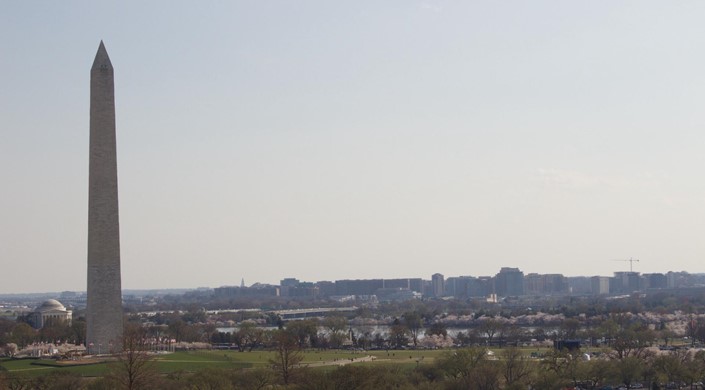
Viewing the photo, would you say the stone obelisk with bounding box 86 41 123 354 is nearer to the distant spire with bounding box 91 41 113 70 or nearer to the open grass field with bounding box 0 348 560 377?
the distant spire with bounding box 91 41 113 70

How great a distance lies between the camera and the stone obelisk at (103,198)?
5878 centimetres

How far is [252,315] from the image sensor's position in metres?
180

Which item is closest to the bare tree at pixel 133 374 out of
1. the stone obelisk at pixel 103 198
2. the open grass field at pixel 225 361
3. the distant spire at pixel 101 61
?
the open grass field at pixel 225 361

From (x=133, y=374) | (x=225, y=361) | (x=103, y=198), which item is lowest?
(x=225, y=361)

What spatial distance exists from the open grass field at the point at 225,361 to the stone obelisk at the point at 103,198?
4.26 m

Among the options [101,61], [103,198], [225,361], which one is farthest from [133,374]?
[225,361]

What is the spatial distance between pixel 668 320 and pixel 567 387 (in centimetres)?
8425

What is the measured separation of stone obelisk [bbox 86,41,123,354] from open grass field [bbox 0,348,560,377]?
4.26 metres

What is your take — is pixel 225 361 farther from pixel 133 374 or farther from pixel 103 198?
pixel 133 374

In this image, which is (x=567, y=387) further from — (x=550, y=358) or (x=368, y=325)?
(x=368, y=325)

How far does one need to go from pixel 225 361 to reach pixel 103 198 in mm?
18636

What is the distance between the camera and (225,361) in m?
72.9

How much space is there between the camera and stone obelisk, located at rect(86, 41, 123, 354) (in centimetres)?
5878

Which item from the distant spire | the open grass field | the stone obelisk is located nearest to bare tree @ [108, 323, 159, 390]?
the open grass field
